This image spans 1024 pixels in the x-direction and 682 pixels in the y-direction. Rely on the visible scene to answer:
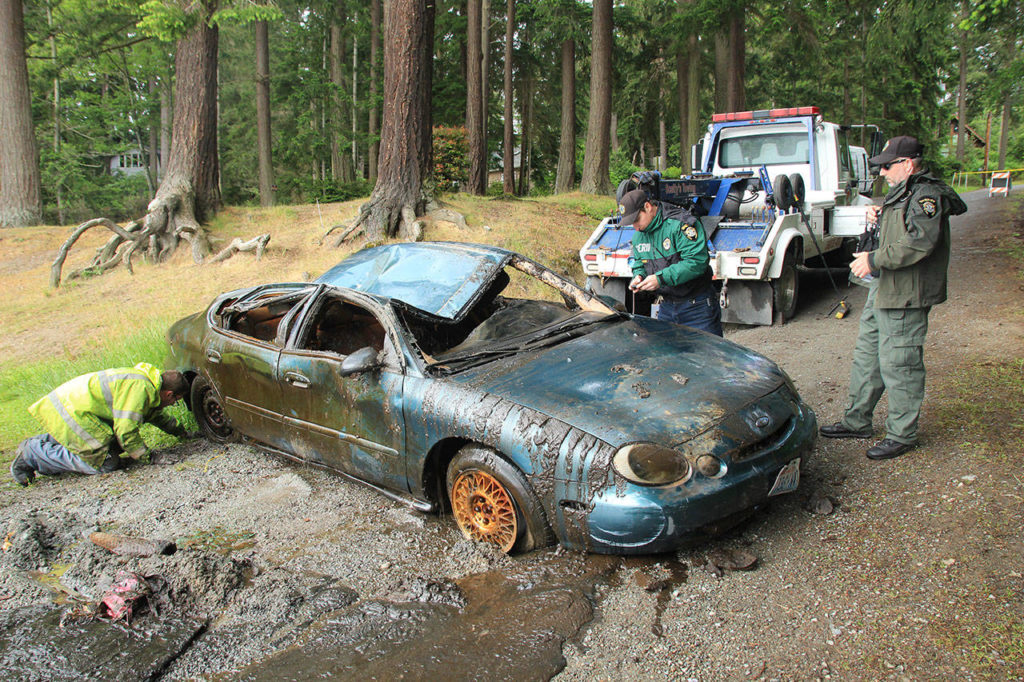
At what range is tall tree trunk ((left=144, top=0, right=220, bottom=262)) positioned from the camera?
40.1 ft

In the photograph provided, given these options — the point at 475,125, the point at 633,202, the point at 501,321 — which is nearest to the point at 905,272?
the point at 633,202

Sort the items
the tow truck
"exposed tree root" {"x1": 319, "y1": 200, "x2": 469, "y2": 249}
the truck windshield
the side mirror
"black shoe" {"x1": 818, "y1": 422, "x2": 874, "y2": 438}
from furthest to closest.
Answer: "exposed tree root" {"x1": 319, "y1": 200, "x2": 469, "y2": 249} → the truck windshield → the tow truck → "black shoe" {"x1": 818, "y1": 422, "x2": 874, "y2": 438} → the side mirror

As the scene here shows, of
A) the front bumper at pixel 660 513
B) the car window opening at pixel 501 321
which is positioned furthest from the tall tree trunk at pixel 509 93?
the front bumper at pixel 660 513

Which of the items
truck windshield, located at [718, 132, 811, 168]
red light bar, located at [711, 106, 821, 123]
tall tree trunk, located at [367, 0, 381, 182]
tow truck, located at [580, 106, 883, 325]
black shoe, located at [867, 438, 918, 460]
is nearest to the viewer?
black shoe, located at [867, 438, 918, 460]

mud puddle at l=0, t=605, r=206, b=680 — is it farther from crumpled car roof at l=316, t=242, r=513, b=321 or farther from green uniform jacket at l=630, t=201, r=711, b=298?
green uniform jacket at l=630, t=201, r=711, b=298

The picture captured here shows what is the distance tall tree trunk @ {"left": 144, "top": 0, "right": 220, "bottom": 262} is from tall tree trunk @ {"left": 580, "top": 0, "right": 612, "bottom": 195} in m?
8.61

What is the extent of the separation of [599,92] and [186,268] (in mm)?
10698

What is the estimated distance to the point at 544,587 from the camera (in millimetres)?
3105

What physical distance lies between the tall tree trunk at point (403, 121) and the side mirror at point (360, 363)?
7.30m

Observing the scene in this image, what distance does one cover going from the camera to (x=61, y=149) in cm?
2467

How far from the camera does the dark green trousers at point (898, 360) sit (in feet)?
12.9

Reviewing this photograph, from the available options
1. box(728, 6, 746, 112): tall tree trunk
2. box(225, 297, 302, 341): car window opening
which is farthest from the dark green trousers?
box(728, 6, 746, 112): tall tree trunk

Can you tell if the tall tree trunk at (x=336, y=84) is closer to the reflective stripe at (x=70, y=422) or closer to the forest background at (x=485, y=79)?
the forest background at (x=485, y=79)

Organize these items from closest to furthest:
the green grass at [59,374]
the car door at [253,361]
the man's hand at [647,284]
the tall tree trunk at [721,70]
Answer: the car door at [253,361], the man's hand at [647,284], the green grass at [59,374], the tall tree trunk at [721,70]
